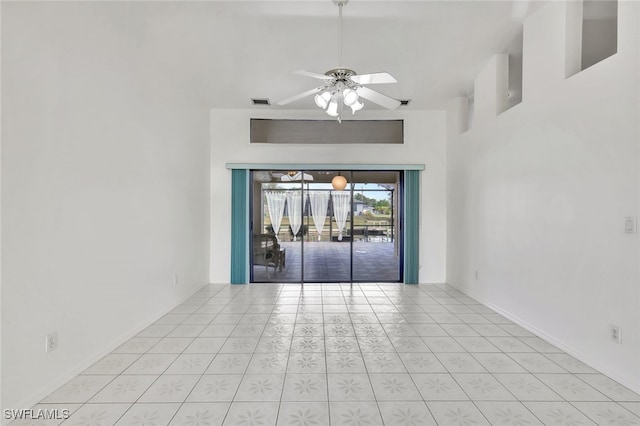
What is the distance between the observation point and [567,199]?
8.91ft

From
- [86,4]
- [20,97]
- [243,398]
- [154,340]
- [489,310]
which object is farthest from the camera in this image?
[489,310]

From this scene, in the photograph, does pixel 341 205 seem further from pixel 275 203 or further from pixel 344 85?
pixel 344 85

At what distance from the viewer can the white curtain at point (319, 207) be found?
5.75m

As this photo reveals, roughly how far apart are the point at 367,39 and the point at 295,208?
3153 mm

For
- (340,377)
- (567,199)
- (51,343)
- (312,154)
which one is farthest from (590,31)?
(51,343)

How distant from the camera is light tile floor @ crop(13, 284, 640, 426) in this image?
1958 millimetres

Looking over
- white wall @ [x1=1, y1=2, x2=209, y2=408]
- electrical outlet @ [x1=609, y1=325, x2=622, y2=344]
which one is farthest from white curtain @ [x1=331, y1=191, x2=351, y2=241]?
electrical outlet @ [x1=609, y1=325, x2=622, y2=344]

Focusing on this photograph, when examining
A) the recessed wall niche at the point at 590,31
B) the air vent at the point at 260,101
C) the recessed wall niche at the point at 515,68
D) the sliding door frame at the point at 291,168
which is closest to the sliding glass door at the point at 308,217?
the sliding door frame at the point at 291,168

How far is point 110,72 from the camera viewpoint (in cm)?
280

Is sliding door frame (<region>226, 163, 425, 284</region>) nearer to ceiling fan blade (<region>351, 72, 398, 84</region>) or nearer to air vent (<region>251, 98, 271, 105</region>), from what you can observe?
air vent (<region>251, 98, 271, 105</region>)

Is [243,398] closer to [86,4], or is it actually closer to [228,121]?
[86,4]

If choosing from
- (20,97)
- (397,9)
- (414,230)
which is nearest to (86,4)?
(20,97)

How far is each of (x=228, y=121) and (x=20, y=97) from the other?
3.65m

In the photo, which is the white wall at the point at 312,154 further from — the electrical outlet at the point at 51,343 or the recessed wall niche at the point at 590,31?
the electrical outlet at the point at 51,343
